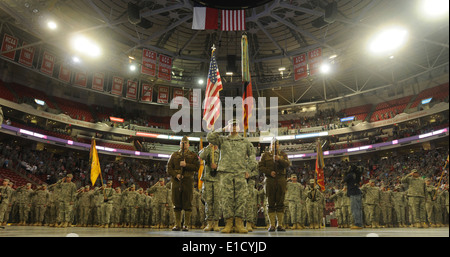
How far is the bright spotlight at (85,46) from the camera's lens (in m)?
19.7

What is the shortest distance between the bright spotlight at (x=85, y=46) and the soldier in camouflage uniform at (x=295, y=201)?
17.3 meters

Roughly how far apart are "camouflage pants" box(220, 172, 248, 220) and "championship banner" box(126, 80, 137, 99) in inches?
957

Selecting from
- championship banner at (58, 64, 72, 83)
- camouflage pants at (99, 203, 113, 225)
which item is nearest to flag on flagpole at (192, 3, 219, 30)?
camouflage pants at (99, 203, 113, 225)

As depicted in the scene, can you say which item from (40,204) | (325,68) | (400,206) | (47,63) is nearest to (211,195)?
(400,206)

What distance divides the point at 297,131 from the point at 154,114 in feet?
54.7

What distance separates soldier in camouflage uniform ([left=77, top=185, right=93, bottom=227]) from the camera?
12312mm

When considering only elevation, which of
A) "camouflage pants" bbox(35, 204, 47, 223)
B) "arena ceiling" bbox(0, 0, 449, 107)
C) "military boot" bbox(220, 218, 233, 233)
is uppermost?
"arena ceiling" bbox(0, 0, 449, 107)

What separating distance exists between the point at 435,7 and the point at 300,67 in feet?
73.7

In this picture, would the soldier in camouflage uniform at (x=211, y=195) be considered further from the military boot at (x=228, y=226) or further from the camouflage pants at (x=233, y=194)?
the military boot at (x=228, y=226)

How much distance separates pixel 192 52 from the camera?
87.7 ft

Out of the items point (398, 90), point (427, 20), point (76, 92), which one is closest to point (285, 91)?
point (398, 90)

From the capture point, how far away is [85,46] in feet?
65.8

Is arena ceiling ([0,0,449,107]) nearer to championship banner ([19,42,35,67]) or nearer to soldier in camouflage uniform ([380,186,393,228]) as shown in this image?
championship banner ([19,42,35,67])

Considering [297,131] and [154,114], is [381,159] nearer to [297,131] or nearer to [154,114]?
[297,131]
